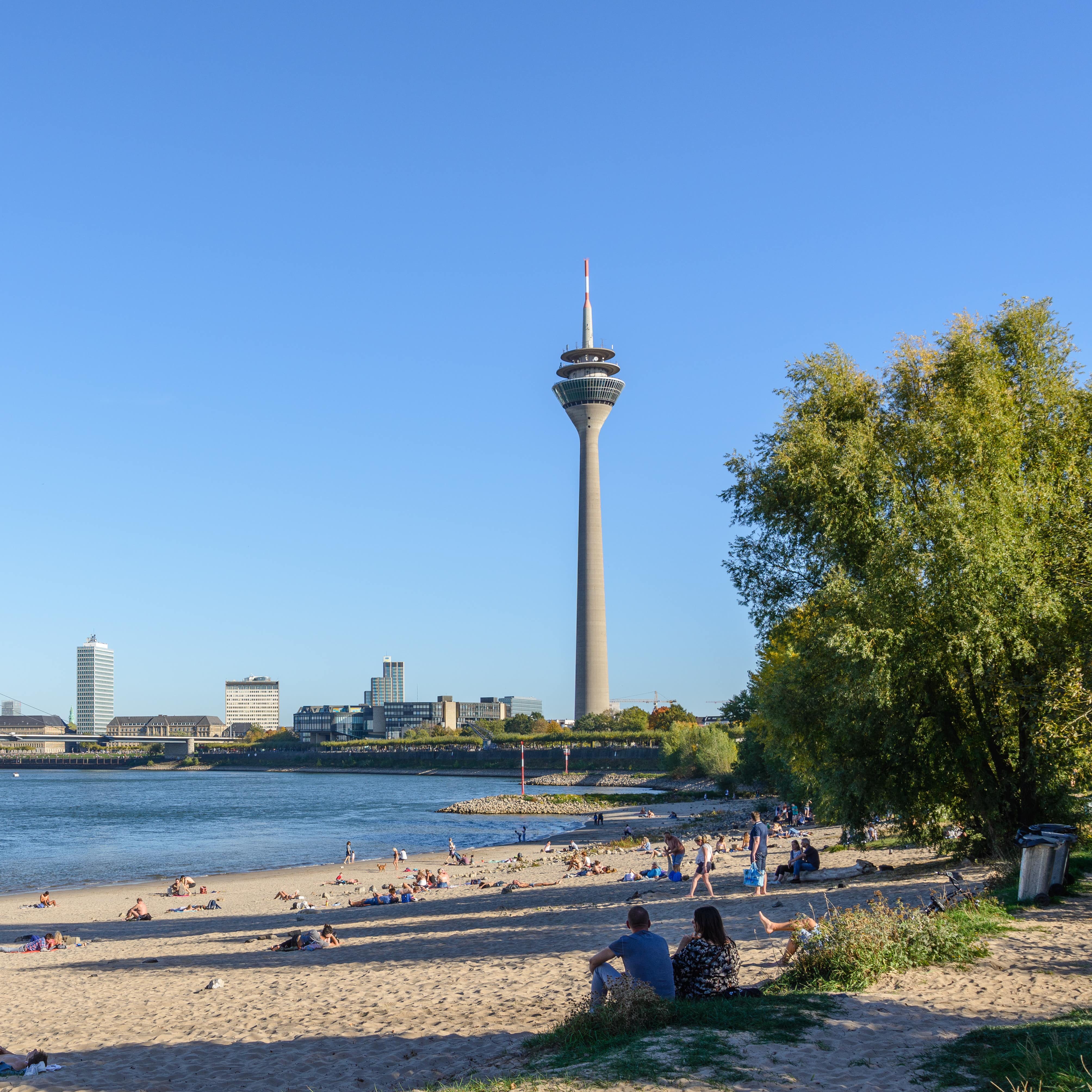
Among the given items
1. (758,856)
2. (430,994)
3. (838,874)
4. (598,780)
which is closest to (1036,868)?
(838,874)

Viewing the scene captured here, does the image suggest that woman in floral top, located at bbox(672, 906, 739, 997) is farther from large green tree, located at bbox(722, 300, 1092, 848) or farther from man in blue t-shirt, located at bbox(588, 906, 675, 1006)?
large green tree, located at bbox(722, 300, 1092, 848)

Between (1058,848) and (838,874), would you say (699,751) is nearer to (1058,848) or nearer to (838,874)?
(838,874)

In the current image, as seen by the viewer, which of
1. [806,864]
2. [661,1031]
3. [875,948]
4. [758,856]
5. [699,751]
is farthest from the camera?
[699,751]

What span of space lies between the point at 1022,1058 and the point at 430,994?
29.4 ft

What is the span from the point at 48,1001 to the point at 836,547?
1691 centimetres

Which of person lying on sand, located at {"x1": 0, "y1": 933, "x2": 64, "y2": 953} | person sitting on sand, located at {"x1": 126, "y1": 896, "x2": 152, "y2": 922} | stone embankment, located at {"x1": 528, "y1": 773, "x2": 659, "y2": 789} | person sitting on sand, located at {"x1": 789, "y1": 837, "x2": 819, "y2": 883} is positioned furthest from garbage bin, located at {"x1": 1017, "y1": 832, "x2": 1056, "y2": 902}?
stone embankment, located at {"x1": 528, "y1": 773, "x2": 659, "y2": 789}

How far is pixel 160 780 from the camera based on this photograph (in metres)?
172

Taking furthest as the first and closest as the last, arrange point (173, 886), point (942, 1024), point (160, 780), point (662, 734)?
point (160, 780), point (662, 734), point (173, 886), point (942, 1024)

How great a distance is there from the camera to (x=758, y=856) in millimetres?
25125

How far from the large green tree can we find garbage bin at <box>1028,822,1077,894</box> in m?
1.54

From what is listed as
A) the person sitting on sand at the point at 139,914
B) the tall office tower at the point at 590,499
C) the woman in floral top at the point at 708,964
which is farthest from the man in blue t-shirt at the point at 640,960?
the tall office tower at the point at 590,499

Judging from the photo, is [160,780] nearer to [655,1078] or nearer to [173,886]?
[173,886]

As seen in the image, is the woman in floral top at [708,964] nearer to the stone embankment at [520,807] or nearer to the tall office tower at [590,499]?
the stone embankment at [520,807]

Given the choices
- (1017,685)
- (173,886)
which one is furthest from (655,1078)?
(173,886)
